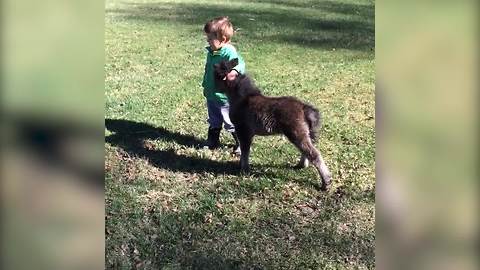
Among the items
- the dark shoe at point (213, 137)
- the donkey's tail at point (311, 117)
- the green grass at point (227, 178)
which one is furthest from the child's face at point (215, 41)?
the donkey's tail at point (311, 117)

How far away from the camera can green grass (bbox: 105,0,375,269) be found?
3844mm

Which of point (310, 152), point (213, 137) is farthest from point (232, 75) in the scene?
point (310, 152)

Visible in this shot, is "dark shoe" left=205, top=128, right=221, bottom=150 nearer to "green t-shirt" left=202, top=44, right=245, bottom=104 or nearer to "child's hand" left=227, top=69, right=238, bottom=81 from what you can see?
"green t-shirt" left=202, top=44, right=245, bottom=104

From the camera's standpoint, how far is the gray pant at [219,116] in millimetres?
5504

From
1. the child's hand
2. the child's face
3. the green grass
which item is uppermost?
the child's face

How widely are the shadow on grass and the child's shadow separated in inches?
208
